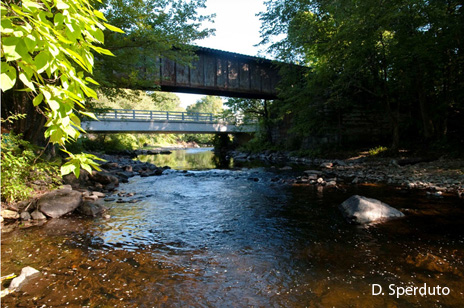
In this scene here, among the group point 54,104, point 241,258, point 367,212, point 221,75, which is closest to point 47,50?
point 54,104

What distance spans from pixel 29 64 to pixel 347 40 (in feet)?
51.4

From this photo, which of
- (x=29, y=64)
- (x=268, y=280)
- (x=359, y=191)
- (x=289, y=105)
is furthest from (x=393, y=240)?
(x=289, y=105)

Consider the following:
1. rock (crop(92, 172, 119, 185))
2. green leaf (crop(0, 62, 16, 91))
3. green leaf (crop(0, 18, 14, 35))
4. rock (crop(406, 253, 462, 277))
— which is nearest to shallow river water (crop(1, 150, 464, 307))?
rock (crop(406, 253, 462, 277))

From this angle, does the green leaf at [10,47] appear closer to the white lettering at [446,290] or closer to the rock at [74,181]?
the white lettering at [446,290]

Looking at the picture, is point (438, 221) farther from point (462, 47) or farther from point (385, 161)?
point (462, 47)

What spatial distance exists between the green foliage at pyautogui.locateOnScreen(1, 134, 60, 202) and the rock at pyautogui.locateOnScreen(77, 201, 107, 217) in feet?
4.37

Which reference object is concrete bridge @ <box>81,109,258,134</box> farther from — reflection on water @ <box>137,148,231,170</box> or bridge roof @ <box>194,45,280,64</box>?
bridge roof @ <box>194,45,280,64</box>

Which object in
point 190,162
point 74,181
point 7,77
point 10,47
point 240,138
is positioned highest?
point 10,47

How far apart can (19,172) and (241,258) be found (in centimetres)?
614

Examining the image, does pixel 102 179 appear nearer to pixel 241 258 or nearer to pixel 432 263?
pixel 241 258

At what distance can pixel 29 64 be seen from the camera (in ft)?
4.48

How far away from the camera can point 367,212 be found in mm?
6086

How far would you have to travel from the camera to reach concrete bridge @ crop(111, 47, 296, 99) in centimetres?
1889

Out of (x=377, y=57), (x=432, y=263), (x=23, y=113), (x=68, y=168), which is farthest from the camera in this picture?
(x=377, y=57)
